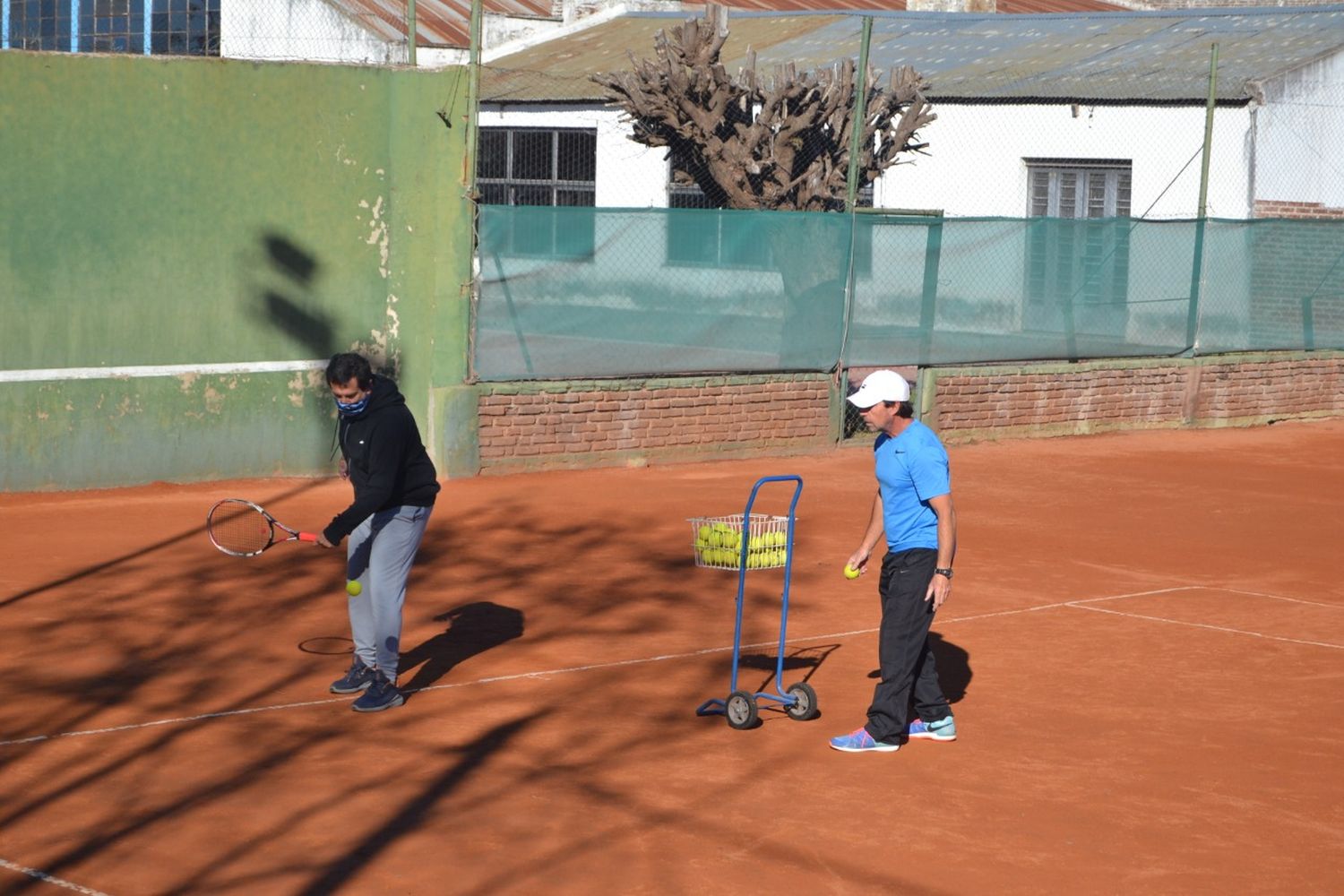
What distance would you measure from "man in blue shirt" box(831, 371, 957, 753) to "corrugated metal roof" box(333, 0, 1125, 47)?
2084 cm

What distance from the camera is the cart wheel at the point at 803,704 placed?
27.7 ft

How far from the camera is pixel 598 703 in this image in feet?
28.4

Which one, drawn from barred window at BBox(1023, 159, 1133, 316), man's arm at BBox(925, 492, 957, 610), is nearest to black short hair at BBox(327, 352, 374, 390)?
man's arm at BBox(925, 492, 957, 610)

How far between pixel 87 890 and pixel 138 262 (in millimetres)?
9290

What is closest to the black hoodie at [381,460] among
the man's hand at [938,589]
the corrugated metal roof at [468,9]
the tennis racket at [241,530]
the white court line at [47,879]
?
the white court line at [47,879]

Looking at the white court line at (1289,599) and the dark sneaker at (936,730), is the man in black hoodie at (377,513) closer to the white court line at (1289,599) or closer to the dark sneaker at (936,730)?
the dark sneaker at (936,730)

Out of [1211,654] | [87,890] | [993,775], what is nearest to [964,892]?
[993,775]

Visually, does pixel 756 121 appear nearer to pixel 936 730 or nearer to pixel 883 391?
pixel 883 391

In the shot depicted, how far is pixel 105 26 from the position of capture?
64.2 ft

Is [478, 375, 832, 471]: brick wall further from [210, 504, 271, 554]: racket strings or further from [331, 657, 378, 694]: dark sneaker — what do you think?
[331, 657, 378, 694]: dark sneaker

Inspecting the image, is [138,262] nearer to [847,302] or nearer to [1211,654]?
[847,302]

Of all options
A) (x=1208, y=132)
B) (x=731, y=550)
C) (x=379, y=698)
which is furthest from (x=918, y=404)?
(x=379, y=698)

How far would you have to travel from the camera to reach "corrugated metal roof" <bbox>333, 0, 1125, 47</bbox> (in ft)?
97.0

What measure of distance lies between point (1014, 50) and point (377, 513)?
70.1 feet
